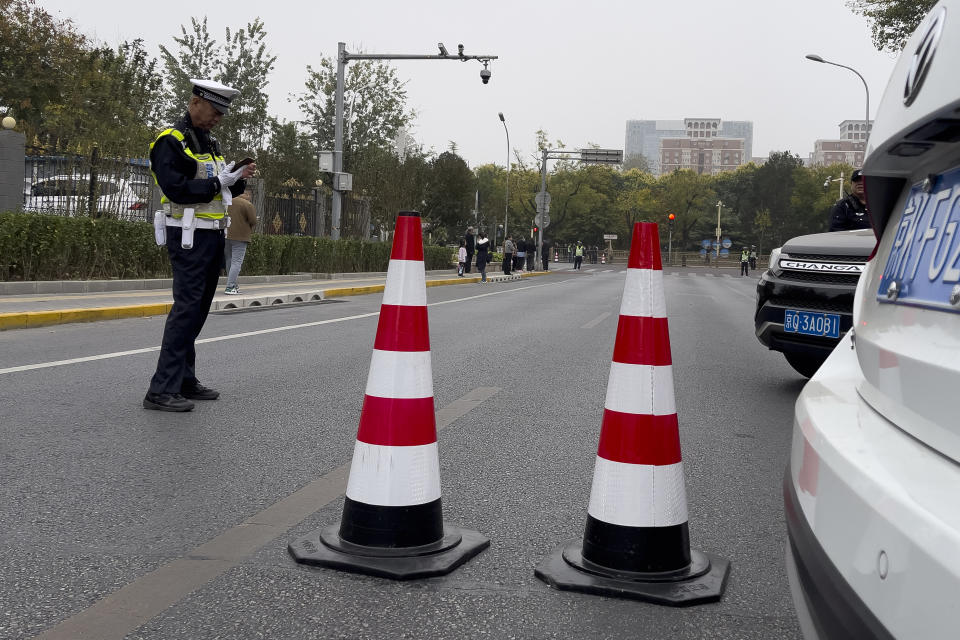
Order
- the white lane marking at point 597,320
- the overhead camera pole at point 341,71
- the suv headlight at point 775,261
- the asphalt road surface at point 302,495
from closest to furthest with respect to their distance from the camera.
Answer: the asphalt road surface at point 302,495, the suv headlight at point 775,261, the white lane marking at point 597,320, the overhead camera pole at point 341,71

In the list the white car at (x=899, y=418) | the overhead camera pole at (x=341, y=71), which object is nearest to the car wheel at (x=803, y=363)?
the white car at (x=899, y=418)

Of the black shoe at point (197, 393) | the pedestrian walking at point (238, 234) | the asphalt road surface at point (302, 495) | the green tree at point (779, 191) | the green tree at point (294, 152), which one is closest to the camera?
the asphalt road surface at point (302, 495)

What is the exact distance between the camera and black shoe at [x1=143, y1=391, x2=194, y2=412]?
18.7 feet

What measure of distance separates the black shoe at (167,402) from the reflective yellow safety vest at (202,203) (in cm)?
106

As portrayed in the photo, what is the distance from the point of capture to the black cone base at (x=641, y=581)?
2922 millimetres

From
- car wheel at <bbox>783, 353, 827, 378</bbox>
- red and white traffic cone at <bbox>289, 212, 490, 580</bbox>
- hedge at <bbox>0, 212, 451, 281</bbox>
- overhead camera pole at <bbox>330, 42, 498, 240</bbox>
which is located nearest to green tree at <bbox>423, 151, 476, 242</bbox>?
overhead camera pole at <bbox>330, 42, 498, 240</bbox>

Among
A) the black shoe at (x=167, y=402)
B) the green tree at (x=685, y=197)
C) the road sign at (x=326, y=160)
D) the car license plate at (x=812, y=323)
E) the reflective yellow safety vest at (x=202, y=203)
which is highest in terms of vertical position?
the green tree at (x=685, y=197)

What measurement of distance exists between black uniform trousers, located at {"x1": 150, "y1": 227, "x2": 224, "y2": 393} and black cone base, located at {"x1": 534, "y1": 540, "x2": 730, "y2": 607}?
3.28 meters

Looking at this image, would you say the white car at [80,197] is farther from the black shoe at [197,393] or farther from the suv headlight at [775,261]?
the suv headlight at [775,261]

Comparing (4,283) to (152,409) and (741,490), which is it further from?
(741,490)

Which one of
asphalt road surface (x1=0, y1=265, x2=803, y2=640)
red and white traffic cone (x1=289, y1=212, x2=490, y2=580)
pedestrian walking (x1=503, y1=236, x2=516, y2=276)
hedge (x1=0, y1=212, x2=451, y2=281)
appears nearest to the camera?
asphalt road surface (x1=0, y1=265, x2=803, y2=640)

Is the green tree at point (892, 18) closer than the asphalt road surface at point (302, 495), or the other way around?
the asphalt road surface at point (302, 495)

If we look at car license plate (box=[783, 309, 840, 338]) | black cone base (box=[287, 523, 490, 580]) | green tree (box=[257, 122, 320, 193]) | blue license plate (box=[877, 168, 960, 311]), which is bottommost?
black cone base (box=[287, 523, 490, 580])

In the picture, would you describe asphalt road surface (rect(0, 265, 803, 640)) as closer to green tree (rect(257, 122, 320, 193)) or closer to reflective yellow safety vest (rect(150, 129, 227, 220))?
reflective yellow safety vest (rect(150, 129, 227, 220))
